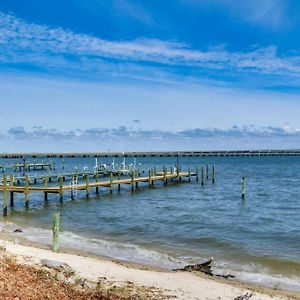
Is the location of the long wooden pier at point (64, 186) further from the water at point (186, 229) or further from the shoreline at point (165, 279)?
the shoreline at point (165, 279)

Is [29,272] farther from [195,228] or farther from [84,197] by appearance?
[84,197]

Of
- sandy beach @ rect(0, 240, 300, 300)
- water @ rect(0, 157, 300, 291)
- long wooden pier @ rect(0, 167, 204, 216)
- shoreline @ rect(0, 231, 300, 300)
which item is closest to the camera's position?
sandy beach @ rect(0, 240, 300, 300)

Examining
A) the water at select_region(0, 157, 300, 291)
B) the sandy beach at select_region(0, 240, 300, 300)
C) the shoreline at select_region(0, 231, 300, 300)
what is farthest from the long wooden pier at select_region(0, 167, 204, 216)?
the sandy beach at select_region(0, 240, 300, 300)

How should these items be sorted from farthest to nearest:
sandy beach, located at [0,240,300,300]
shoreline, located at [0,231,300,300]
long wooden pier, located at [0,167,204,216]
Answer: long wooden pier, located at [0,167,204,216] < shoreline, located at [0,231,300,300] < sandy beach, located at [0,240,300,300]

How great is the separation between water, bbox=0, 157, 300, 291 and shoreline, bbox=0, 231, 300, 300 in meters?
1.51

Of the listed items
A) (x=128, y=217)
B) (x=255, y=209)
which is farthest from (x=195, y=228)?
(x=255, y=209)

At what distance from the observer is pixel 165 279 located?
1343 centimetres

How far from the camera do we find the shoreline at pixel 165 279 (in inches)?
478

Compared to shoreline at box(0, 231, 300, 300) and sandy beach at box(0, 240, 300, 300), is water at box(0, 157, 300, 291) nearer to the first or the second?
shoreline at box(0, 231, 300, 300)

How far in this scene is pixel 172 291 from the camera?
12055 mm

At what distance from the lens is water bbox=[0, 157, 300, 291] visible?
17.7 meters

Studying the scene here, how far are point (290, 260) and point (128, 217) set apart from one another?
1395cm

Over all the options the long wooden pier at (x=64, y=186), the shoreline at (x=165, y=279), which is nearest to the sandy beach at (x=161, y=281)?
the shoreline at (x=165, y=279)

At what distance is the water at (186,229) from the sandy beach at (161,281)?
183cm
